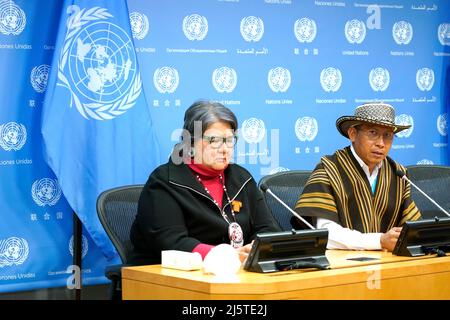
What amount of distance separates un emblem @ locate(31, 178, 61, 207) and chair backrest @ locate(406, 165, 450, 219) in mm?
2086

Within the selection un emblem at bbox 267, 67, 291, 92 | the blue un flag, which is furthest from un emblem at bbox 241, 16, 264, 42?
the blue un flag

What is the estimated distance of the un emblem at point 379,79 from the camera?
6086mm

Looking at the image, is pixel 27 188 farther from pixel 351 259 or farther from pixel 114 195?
pixel 351 259

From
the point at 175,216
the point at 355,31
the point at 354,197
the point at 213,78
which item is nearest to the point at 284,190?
the point at 354,197

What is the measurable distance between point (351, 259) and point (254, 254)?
560 millimetres

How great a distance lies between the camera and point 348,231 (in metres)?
3.88

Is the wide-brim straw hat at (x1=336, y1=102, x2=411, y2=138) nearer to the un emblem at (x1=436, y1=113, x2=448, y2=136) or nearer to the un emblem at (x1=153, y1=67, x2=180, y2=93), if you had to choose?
the un emblem at (x1=153, y1=67, x2=180, y2=93)

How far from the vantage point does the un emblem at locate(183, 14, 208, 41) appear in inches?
205

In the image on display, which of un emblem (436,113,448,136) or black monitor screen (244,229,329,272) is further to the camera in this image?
un emblem (436,113,448,136)

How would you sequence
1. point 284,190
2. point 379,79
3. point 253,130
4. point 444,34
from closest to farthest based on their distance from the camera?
1. point 284,190
2. point 253,130
3. point 379,79
4. point 444,34

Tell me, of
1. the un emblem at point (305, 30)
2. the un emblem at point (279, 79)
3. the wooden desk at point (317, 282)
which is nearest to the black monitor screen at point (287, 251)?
the wooden desk at point (317, 282)

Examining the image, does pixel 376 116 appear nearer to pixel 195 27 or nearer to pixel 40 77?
pixel 195 27

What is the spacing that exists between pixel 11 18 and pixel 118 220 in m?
1.40

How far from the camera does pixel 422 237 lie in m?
3.55
